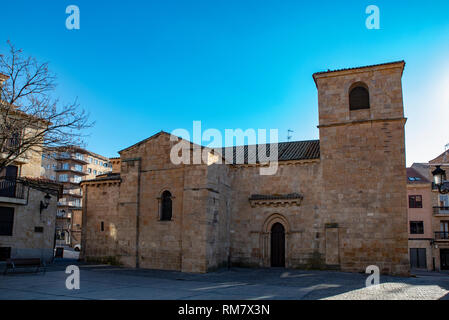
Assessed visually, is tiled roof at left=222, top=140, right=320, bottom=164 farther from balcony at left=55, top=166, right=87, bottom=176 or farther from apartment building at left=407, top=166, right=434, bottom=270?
balcony at left=55, top=166, right=87, bottom=176

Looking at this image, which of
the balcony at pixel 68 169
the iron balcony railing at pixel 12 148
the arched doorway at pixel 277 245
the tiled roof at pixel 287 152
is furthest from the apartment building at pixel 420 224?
the balcony at pixel 68 169

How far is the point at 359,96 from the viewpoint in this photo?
21172mm

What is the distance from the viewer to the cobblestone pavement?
11.5m

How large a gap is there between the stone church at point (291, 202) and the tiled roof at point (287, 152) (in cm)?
19

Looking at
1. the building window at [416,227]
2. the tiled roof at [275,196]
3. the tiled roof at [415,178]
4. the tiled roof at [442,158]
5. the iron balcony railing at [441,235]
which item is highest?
the tiled roof at [442,158]

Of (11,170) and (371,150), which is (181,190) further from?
(11,170)

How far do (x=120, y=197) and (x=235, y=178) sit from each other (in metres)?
7.16

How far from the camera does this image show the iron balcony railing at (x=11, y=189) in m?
22.4

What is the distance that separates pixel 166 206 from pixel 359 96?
41.9ft

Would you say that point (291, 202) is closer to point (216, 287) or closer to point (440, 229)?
point (216, 287)

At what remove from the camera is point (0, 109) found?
1442cm

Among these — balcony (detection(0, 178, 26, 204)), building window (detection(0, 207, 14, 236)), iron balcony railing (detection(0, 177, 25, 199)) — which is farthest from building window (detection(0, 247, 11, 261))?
iron balcony railing (detection(0, 177, 25, 199))

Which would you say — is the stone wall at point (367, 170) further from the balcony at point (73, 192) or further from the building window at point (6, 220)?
the balcony at point (73, 192)
